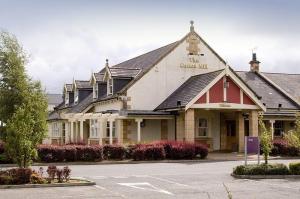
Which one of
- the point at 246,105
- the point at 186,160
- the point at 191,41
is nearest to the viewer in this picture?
the point at 186,160

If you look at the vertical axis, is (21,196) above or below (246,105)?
below

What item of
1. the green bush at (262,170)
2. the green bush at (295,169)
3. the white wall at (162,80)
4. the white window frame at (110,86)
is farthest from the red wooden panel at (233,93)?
the green bush at (262,170)

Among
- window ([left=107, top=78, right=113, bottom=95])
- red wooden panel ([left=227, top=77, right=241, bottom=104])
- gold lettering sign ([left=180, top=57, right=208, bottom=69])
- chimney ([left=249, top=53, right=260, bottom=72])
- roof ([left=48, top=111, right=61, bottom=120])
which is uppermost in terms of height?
chimney ([left=249, top=53, right=260, bottom=72])

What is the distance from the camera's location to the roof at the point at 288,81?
4542cm

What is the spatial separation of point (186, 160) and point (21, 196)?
56.9 ft

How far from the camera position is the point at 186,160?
3172 centimetres

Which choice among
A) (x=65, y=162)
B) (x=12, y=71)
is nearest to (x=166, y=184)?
(x=65, y=162)

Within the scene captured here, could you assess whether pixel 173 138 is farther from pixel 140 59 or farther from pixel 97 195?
pixel 97 195

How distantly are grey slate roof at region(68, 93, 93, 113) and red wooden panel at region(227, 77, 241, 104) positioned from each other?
13.5 metres

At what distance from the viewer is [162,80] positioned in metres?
39.3

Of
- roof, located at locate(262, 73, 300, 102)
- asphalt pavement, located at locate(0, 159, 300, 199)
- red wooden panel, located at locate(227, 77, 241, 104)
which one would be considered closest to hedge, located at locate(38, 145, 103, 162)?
asphalt pavement, located at locate(0, 159, 300, 199)

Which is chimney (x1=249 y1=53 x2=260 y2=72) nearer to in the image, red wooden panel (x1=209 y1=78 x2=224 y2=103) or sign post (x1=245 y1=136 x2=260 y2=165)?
red wooden panel (x1=209 y1=78 x2=224 y2=103)

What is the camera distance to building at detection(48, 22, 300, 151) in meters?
36.0

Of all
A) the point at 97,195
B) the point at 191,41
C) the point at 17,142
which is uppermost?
the point at 191,41
